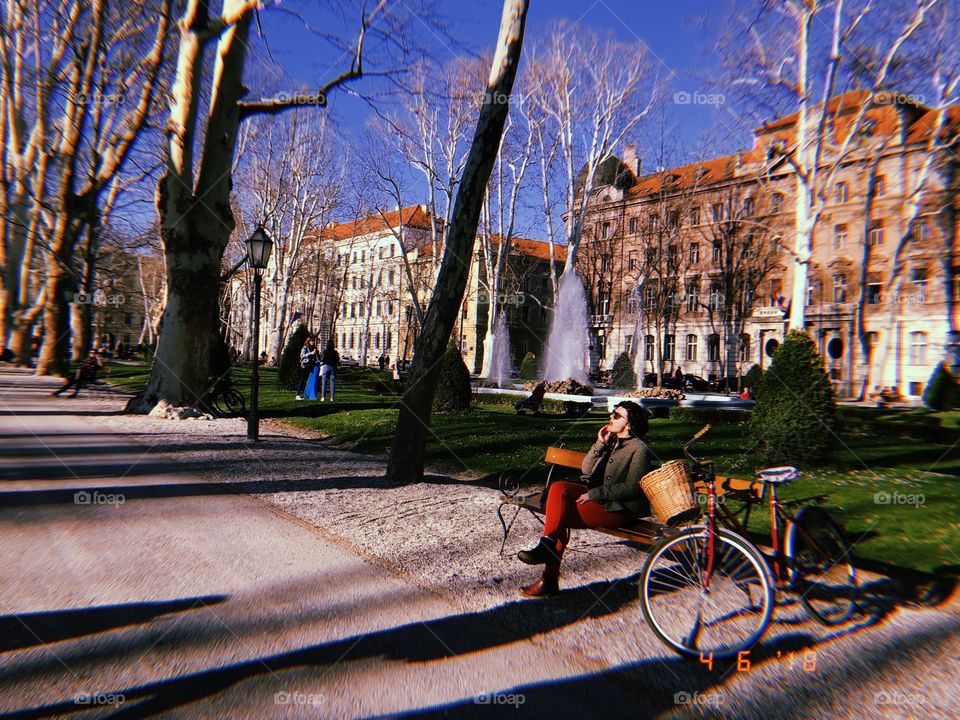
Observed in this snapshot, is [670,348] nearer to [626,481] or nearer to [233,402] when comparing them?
[233,402]

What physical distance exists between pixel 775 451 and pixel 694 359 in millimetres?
44813

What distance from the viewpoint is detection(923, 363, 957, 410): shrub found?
21.5 meters

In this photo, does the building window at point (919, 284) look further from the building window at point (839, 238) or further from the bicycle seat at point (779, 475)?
the bicycle seat at point (779, 475)

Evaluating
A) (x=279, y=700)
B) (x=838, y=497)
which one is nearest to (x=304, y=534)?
(x=279, y=700)

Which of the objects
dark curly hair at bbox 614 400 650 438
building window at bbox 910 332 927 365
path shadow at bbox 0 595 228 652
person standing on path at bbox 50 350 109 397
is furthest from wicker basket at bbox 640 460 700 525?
building window at bbox 910 332 927 365

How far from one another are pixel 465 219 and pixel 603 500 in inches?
172

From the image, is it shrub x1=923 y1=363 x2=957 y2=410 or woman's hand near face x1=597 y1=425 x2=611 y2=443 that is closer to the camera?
woman's hand near face x1=597 y1=425 x2=611 y2=443

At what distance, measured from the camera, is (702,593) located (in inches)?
154

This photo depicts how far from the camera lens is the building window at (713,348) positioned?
5078 centimetres

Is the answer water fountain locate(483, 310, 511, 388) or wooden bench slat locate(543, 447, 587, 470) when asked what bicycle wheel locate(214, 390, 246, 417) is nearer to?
wooden bench slat locate(543, 447, 587, 470)

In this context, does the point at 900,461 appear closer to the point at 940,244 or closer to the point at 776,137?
the point at 776,137

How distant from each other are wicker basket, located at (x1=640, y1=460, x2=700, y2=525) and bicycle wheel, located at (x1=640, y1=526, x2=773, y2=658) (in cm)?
27

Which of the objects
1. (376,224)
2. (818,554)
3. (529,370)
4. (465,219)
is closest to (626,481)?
(818,554)

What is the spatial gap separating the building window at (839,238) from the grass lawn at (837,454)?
79.4 feet
